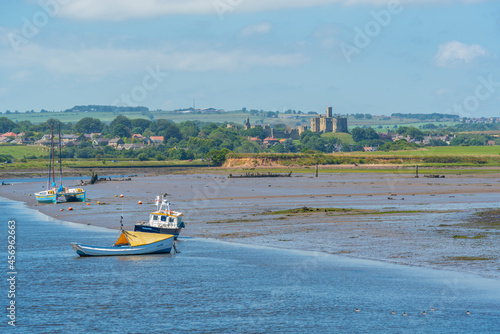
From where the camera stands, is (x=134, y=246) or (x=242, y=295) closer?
(x=242, y=295)

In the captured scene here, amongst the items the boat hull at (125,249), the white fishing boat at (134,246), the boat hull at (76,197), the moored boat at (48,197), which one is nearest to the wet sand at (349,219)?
the moored boat at (48,197)

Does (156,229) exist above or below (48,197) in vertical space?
above

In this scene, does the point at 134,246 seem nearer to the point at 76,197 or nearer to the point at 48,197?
the point at 76,197

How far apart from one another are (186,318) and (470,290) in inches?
569

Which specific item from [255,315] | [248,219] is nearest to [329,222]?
[248,219]

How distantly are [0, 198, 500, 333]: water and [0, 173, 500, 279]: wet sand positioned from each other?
3645 mm

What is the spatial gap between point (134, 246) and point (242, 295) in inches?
554

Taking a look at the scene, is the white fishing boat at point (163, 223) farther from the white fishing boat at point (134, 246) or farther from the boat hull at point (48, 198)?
the boat hull at point (48, 198)

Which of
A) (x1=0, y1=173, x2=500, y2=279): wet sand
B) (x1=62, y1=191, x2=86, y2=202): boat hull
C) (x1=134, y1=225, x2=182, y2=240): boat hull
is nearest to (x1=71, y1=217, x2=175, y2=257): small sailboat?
(x1=134, y1=225, x2=182, y2=240): boat hull

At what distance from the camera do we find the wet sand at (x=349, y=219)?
42.1m

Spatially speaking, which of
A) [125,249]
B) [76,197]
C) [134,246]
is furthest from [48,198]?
[134,246]

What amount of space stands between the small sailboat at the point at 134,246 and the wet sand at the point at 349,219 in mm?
6539

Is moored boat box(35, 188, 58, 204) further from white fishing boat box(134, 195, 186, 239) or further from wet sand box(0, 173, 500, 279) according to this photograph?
white fishing boat box(134, 195, 186, 239)

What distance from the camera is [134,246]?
147ft
